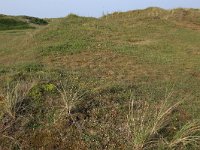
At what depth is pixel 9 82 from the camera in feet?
24.0

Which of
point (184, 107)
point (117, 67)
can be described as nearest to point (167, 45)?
point (117, 67)

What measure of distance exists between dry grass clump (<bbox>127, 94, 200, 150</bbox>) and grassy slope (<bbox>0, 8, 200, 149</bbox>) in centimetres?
16

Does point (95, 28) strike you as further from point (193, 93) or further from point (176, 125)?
point (176, 125)

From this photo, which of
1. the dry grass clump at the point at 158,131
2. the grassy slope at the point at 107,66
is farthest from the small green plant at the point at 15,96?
the dry grass clump at the point at 158,131

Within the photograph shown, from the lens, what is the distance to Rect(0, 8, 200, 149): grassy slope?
6090 mm

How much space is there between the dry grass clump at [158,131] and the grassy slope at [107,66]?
0.53 ft

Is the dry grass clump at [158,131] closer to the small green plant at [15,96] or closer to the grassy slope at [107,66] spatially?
the grassy slope at [107,66]

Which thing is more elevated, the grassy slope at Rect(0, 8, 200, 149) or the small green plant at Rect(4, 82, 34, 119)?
the small green plant at Rect(4, 82, 34, 119)

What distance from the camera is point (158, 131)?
5953 mm

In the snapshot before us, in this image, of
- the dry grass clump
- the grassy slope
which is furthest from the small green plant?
the dry grass clump

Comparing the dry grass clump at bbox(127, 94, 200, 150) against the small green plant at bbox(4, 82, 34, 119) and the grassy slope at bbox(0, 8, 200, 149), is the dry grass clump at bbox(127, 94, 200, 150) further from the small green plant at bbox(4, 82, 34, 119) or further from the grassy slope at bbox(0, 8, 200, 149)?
the small green plant at bbox(4, 82, 34, 119)

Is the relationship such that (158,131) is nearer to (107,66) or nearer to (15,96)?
(15,96)

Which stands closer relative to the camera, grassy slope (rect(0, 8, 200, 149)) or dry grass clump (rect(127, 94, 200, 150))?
dry grass clump (rect(127, 94, 200, 150))

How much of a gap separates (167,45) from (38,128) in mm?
6670
